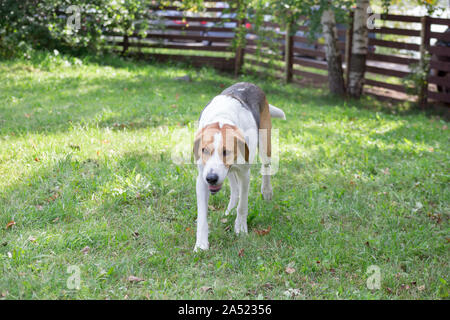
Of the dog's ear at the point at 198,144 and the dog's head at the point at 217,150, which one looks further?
the dog's ear at the point at 198,144

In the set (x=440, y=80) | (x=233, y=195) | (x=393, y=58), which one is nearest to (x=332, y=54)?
(x=393, y=58)

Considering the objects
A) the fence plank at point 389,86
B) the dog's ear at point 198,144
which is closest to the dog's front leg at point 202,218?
the dog's ear at point 198,144

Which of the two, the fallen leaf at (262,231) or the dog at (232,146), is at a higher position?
the dog at (232,146)

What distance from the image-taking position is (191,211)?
445 cm

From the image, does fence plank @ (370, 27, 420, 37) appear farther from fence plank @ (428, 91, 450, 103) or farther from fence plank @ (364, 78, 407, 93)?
fence plank @ (428, 91, 450, 103)

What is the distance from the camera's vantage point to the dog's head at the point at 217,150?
3.34 metres

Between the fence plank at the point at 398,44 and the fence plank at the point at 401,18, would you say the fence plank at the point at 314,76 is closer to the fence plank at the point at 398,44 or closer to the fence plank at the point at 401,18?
the fence plank at the point at 398,44

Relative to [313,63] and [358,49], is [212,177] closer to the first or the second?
[358,49]

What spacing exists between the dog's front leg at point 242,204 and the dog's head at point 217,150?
1.52 ft

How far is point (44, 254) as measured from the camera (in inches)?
138

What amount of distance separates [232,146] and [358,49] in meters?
7.55
